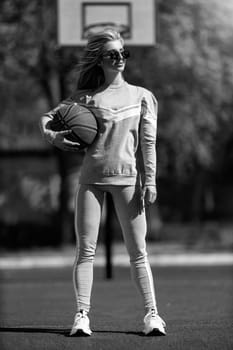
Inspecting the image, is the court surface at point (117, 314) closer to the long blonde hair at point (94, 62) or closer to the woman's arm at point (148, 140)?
the woman's arm at point (148, 140)

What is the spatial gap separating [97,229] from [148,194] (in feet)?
1.33

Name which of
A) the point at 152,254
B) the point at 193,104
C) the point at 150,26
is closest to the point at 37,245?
the point at 152,254

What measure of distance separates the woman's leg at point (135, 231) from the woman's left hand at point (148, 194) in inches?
2.3

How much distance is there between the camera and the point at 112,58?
650 centimetres

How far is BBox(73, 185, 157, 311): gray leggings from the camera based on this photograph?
252 inches

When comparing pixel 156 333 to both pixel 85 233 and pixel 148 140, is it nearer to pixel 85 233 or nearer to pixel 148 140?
pixel 85 233

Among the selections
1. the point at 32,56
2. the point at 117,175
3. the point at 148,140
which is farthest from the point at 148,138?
the point at 32,56

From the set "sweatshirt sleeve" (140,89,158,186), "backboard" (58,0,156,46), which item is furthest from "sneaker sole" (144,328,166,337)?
"backboard" (58,0,156,46)

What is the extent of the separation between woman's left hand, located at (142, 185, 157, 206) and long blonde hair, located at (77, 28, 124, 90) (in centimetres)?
79

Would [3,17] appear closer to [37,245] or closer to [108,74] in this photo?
[37,245]

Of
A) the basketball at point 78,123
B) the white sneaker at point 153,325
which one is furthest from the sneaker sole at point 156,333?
the basketball at point 78,123

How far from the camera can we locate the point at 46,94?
79.8 feet

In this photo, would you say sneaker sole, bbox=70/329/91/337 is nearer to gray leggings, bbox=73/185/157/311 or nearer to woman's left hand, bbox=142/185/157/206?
gray leggings, bbox=73/185/157/311

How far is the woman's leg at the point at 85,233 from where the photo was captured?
6395 mm
